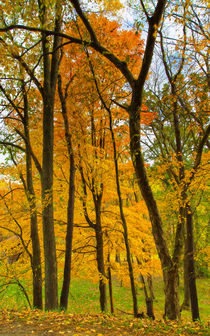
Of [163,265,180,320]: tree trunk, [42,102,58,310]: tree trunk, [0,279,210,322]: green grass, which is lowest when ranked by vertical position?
[0,279,210,322]: green grass

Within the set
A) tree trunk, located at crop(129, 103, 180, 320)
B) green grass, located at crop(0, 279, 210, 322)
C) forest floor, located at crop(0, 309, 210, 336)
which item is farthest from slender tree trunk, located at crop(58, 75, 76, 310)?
green grass, located at crop(0, 279, 210, 322)

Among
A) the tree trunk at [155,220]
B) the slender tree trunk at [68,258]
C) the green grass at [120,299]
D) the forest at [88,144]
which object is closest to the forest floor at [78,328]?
the forest at [88,144]

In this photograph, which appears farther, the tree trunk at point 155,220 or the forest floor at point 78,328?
the tree trunk at point 155,220

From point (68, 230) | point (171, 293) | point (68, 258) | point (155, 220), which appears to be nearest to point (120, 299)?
point (68, 258)

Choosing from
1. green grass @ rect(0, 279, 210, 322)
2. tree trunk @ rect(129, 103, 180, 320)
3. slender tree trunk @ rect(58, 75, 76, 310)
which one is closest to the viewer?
tree trunk @ rect(129, 103, 180, 320)

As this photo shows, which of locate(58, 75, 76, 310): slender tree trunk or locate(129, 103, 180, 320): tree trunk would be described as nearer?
locate(129, 103, 180, 320): tree trunk

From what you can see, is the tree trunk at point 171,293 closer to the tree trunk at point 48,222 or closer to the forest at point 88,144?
the forest at point 88,144

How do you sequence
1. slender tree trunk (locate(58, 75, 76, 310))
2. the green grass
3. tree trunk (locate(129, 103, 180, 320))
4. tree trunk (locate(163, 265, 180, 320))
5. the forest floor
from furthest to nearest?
the green grass, slender tree trunk (locate(58, 75, 76, 310)), tree trunk (locate(163, 265, 180, 320)), tree trunk (locate(129, 103, 180, 320)), the forest floor

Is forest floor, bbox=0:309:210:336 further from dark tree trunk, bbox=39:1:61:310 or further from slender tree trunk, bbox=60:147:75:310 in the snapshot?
slender tree trunk, bbox=60:147:75:310

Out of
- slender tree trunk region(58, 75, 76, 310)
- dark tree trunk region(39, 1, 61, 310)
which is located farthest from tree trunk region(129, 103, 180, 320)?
slender tree trunk region(58, 75, 76, 310)

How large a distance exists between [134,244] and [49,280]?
383cm

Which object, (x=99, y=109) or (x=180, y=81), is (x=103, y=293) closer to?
(x=99, y=109)

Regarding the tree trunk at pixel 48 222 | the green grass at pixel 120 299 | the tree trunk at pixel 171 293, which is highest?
the tree trunk at pixel 48 222

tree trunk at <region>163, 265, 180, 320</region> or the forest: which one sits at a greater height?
the forest
